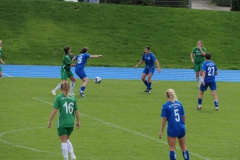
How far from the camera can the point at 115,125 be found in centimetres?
1727

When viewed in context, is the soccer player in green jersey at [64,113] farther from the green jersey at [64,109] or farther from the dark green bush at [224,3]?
the dark green bush at [224,3]

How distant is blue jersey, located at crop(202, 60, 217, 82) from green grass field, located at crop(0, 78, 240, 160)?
121cm

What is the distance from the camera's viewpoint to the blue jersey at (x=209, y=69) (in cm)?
2017

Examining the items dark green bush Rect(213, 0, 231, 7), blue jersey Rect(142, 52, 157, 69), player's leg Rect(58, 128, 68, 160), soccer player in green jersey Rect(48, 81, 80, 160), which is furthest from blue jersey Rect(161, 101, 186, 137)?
dark green bush Rect(213, 0, 231, 7)

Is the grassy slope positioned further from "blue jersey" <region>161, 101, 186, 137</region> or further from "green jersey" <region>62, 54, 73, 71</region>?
"blue jersey" <region>161, 101, 186, 137</region>

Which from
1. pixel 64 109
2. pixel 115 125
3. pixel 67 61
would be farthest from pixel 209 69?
pixel 64 109

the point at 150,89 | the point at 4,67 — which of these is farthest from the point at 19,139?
the point at 4,67

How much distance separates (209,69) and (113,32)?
27.5 meters

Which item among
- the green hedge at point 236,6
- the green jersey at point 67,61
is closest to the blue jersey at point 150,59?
the green jersey at point 67,61

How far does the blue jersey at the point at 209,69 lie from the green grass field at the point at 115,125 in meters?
1.21

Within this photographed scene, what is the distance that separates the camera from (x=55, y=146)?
558 inches

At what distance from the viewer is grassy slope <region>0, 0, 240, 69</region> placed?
42.9 m

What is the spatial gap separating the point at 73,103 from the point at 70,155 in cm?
158

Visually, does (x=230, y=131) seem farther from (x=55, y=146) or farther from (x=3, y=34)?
(x=3, y=34)
